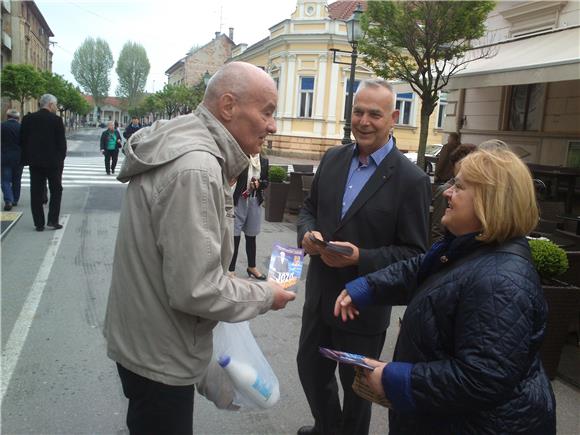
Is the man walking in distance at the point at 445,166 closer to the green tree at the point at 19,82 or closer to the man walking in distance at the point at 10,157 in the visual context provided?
the man walking in distance at the point at 10,157

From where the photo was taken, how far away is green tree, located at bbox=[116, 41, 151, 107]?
102625 millimetres

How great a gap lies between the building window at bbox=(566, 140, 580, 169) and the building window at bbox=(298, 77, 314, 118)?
67.2ft

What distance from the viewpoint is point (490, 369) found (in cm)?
144

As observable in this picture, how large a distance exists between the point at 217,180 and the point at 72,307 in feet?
12.6

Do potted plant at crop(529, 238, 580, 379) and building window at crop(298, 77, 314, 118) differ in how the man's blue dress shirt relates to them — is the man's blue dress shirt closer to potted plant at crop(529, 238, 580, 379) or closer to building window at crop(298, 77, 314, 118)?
potted plant at crop(529, 238, 580, 379)

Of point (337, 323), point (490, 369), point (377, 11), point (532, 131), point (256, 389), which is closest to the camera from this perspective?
point (490, 369)

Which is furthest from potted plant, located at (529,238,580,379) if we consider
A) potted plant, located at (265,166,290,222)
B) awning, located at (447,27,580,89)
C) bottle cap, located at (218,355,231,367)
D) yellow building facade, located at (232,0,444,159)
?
yellow building facade, located at (232,0,444,159)

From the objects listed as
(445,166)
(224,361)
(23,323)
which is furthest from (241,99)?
(445,166)

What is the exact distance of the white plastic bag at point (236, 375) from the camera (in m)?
2.04

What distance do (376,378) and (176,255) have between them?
2.60 ft

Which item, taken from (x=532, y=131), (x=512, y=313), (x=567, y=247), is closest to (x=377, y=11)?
(x=532, y=131)

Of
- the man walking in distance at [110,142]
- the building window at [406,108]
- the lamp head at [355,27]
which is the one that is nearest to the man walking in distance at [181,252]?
the lamp head at [355,27]

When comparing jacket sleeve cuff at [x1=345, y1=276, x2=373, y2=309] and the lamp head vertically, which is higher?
the lamp head

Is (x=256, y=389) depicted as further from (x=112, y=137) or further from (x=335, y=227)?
(x=112, y=137)
